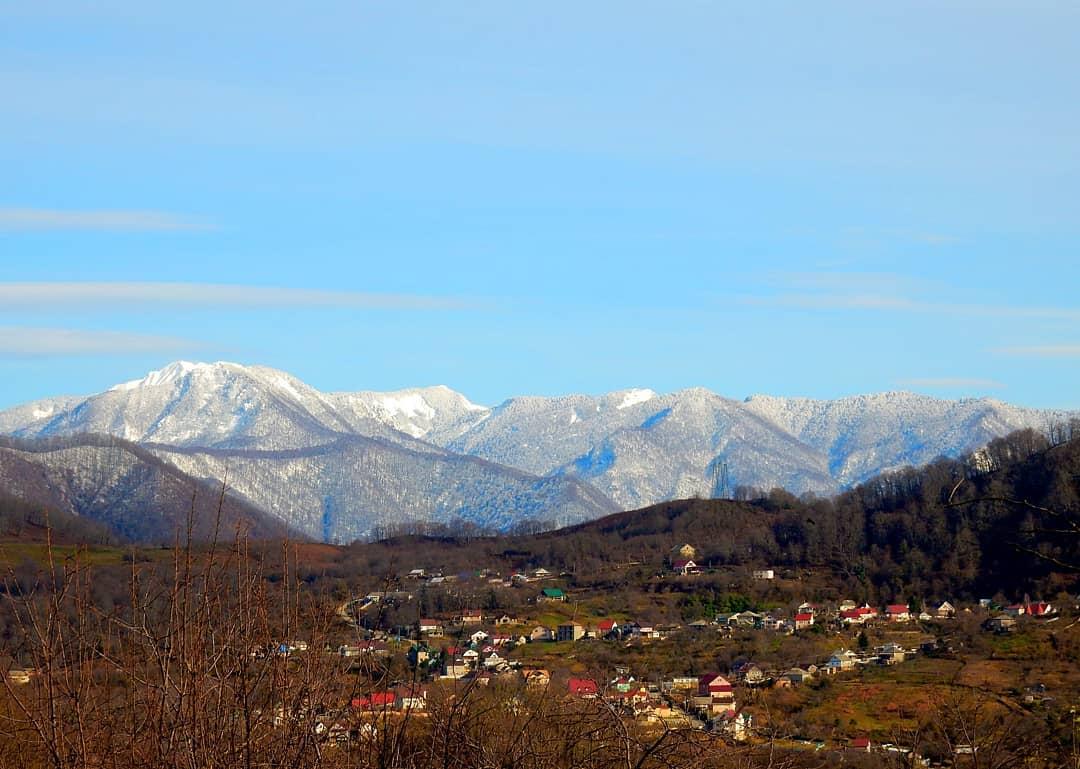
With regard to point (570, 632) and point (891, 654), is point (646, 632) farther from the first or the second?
point (891, 654)

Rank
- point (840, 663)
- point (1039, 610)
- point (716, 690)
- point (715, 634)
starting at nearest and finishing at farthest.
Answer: point (716, 690) < point (840, 663) < point (1039, 610) < point (715, 634)

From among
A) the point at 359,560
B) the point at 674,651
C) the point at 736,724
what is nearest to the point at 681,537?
the point at 359,560

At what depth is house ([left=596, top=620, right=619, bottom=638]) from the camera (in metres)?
66.3

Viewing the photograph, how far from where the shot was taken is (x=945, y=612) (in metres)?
70.2

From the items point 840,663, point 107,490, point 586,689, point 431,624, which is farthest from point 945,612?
point 107,490

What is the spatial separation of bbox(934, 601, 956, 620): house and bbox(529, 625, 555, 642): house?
754 inches

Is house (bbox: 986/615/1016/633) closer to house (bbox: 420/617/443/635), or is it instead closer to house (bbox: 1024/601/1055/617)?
house (bbox: 1024/601/1055/617)

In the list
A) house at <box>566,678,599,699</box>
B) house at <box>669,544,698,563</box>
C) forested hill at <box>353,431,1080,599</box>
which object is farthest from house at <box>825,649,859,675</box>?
house at <box>566,678,599,699</box>

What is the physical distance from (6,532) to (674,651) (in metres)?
68.1

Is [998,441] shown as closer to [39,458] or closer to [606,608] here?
[606,608]

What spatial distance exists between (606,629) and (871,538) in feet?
97.8

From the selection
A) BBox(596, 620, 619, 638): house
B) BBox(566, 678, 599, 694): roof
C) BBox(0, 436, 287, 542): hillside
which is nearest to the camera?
BBox(566, 678, 599, 694): roof

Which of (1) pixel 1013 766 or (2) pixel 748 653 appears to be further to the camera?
(2) pixel 748 653

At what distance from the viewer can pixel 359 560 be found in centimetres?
10162
